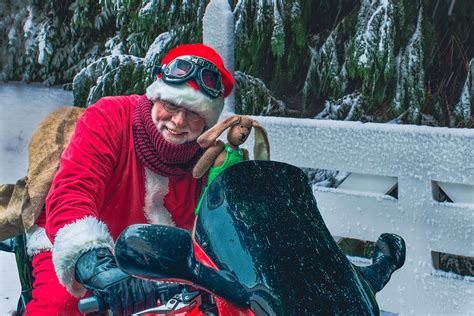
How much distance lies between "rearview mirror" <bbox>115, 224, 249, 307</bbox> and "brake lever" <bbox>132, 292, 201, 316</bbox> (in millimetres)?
96

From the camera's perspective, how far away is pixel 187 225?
2.48 m

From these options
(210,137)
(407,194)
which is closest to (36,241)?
(210,137)

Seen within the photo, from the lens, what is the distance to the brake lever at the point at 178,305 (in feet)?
4.85

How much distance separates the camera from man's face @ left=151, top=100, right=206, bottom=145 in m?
2.26

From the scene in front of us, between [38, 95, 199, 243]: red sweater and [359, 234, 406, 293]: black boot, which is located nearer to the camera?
[359, 234, 406, 293]: black boot

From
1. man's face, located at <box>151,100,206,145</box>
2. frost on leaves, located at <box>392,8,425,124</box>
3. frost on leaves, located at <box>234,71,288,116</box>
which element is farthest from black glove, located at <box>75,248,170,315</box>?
frost on leaves, located at <box>234,71,288,116</box>

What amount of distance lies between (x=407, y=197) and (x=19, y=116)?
6.26m

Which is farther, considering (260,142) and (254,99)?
(254,99)

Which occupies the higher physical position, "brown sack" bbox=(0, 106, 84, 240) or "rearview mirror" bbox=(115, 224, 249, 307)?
"rearview mirror" bbox=(115, 224, 249, 307)

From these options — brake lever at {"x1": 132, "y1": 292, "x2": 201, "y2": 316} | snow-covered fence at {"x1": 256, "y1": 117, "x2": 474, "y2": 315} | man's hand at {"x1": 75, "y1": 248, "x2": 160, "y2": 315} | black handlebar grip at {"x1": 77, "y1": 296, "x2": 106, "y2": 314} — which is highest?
brake lever at {"x1": 132, "y1": 292, "x2": 201, "y2": 316}

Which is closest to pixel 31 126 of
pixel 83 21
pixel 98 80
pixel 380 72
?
pixel 83 21

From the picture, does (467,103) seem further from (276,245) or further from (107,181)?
(276,245)

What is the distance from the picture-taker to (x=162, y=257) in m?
1.35

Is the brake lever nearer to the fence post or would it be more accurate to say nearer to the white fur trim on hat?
the white fur trim on hat
